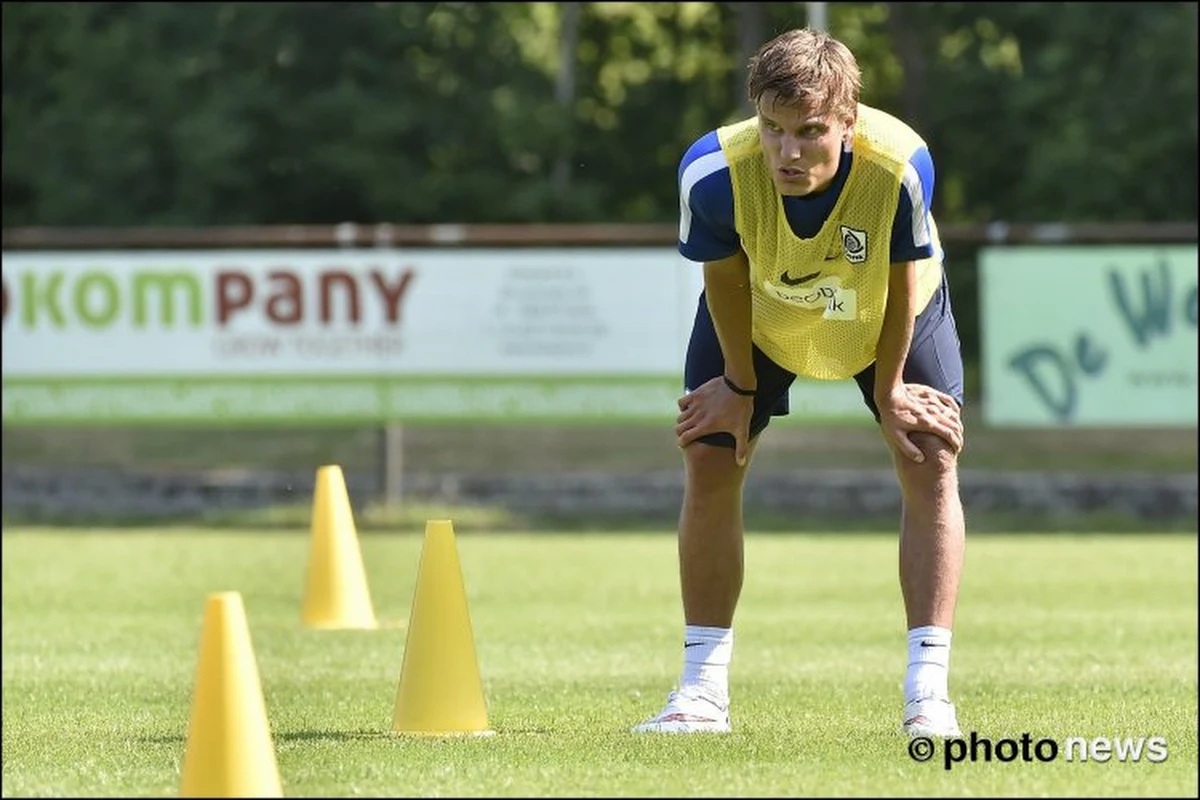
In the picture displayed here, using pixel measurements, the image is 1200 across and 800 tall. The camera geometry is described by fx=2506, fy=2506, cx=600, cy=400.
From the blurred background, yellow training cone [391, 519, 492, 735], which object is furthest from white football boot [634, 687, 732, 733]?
the blurred background

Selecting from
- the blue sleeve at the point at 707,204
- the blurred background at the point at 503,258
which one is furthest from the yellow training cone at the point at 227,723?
the blurred background at the point at 503,258

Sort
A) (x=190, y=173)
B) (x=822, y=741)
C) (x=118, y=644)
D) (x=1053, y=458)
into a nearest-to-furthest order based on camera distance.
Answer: (x=822, y=741) < (x=118, y=644) < (x=1053, y=458) < (x=190, y=173)

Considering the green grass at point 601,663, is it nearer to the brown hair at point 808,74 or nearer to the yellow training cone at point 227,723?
the yellow training cone at point 227,723

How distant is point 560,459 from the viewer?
2294cm

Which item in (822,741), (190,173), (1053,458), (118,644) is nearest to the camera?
(822,741)

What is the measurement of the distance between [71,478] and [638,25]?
8.01 m

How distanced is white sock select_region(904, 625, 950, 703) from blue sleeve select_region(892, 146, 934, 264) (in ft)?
3.23

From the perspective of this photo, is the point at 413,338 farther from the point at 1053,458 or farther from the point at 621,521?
the point at 1053,458

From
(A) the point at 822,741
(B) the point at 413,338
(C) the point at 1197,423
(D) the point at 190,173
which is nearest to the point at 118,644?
(A) the point at 822,741

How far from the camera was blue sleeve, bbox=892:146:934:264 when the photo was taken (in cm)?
629

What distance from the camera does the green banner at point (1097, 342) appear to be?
1805 cm

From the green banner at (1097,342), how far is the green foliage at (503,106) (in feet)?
12.4

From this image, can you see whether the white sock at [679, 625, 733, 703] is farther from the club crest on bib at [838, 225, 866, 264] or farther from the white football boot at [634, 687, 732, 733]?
the club crest on bib at [838, 225, 866, 264]

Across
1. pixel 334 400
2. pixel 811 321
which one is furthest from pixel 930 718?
pixel 334 400
